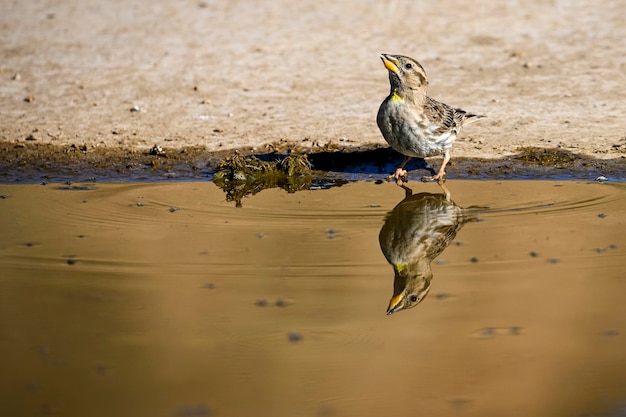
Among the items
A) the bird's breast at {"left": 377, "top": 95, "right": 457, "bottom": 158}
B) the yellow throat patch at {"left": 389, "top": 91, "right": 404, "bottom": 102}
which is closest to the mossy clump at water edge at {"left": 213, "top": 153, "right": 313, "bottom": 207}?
the bird's breast at {"left": 377, "top": 95, "right": 457, "bottom": 158}

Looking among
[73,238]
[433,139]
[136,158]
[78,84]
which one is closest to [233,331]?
[73,238]

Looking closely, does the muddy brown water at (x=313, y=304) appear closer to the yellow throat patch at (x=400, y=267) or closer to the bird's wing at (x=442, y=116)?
the yellow throat patch at (x=400, y=267)

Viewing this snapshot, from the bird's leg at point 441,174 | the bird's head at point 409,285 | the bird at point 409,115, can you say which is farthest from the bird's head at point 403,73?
the bird's head at point 409,285

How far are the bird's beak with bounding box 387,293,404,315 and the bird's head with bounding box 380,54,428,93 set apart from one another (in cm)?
313

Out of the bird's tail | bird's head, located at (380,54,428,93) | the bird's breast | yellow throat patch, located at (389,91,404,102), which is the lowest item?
the bird's breast

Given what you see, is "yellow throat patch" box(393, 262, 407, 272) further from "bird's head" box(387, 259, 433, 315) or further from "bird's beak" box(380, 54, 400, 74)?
"bird's beak" box(380, 54, 400, 74)

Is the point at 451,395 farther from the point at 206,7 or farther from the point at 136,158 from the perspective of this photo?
the point at 206,7

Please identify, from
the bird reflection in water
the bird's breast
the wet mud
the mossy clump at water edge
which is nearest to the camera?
the bird reflection in water

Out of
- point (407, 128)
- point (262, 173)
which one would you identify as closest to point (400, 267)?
point (407, 128)

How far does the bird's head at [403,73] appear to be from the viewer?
9508 millimetres

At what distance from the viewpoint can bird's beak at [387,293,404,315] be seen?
6.65 meters

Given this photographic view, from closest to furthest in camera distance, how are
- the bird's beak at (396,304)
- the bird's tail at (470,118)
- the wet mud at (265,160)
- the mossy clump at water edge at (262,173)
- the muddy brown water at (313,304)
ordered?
the muddy brown water at (313,304) < the bird's beak at (396,304) < the mossy clump at water edge at (262,173) < the wet mud at (265,160) < the bird's tail at (470,118)

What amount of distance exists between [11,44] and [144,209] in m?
6.12

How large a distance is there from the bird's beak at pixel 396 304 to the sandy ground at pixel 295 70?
3982 millimetres
